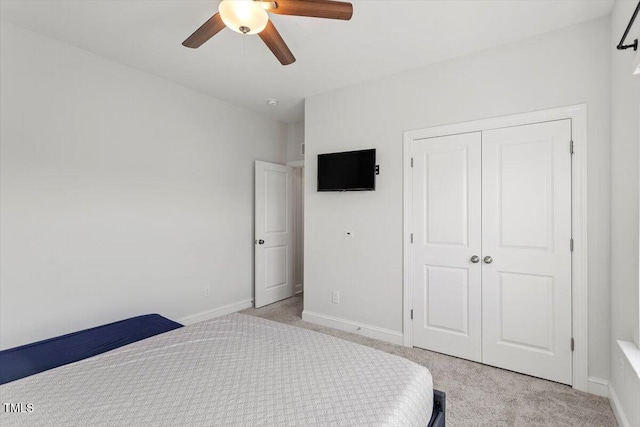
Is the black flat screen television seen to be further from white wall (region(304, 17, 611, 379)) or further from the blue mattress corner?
the blue mattress corner

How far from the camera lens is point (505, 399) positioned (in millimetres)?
2162

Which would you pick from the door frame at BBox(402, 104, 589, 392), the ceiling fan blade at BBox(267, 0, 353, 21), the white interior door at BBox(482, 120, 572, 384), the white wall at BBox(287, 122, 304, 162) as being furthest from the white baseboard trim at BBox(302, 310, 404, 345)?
the ceiling fan blade at BBox(267, 0, 353, 21)

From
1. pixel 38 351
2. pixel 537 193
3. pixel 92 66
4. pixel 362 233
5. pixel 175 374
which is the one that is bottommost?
pixel 38 351

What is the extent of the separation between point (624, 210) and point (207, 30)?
2.75 metres

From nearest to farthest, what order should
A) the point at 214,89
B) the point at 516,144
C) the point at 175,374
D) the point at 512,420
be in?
the point at 175,374 → the point at 512,420 → the point at 516,144 → the point at 214,89

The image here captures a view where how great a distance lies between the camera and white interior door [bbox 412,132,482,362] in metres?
2.71

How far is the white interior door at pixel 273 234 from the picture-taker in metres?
4.24

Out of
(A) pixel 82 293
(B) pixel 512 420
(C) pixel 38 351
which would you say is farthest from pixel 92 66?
(B) pixel 512 420

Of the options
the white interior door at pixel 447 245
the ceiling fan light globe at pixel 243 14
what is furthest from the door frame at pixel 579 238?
the ceiling fan light globe at pixel 243 14

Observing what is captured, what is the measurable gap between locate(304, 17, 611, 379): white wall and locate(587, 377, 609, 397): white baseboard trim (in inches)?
1.5

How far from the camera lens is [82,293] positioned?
2.65m

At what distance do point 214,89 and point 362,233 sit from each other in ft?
7.58

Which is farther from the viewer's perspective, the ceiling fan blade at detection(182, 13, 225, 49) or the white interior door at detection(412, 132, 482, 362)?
the white interior door at detection(412, 132, 482, 362)

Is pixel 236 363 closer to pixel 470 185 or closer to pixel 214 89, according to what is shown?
pixel 470 185
